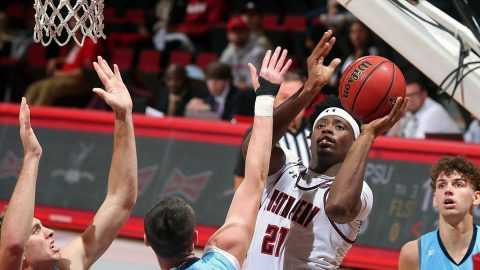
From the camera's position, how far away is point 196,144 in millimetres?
9141

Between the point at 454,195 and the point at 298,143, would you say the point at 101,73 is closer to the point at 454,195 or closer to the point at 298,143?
the point at 454,195

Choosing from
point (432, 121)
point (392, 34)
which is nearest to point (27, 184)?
point (392, 34)

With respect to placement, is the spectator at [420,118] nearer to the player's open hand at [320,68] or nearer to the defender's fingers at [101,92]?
the player's open hand at [320,68]

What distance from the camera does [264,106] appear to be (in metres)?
4.21

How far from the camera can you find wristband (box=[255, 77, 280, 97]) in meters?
4.29

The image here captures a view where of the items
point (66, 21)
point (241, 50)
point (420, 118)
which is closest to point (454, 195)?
point (66, 21)

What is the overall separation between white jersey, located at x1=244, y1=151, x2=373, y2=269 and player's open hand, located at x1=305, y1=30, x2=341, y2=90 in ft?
1.59

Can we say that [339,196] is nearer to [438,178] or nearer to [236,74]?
[438,178]

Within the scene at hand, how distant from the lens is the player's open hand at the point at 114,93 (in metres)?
4.41

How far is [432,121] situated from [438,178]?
13.1ft

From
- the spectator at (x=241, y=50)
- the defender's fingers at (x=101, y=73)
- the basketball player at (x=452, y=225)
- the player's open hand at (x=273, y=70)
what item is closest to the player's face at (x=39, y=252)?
the defender's fingers at (x=101, y=73)

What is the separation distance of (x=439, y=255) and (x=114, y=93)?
6.73ft

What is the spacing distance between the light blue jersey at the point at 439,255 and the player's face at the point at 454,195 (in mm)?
175

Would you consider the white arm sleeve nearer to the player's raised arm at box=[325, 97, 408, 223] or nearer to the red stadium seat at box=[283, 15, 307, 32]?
the player's raised arm at box=[325, 97, 408, 223]
